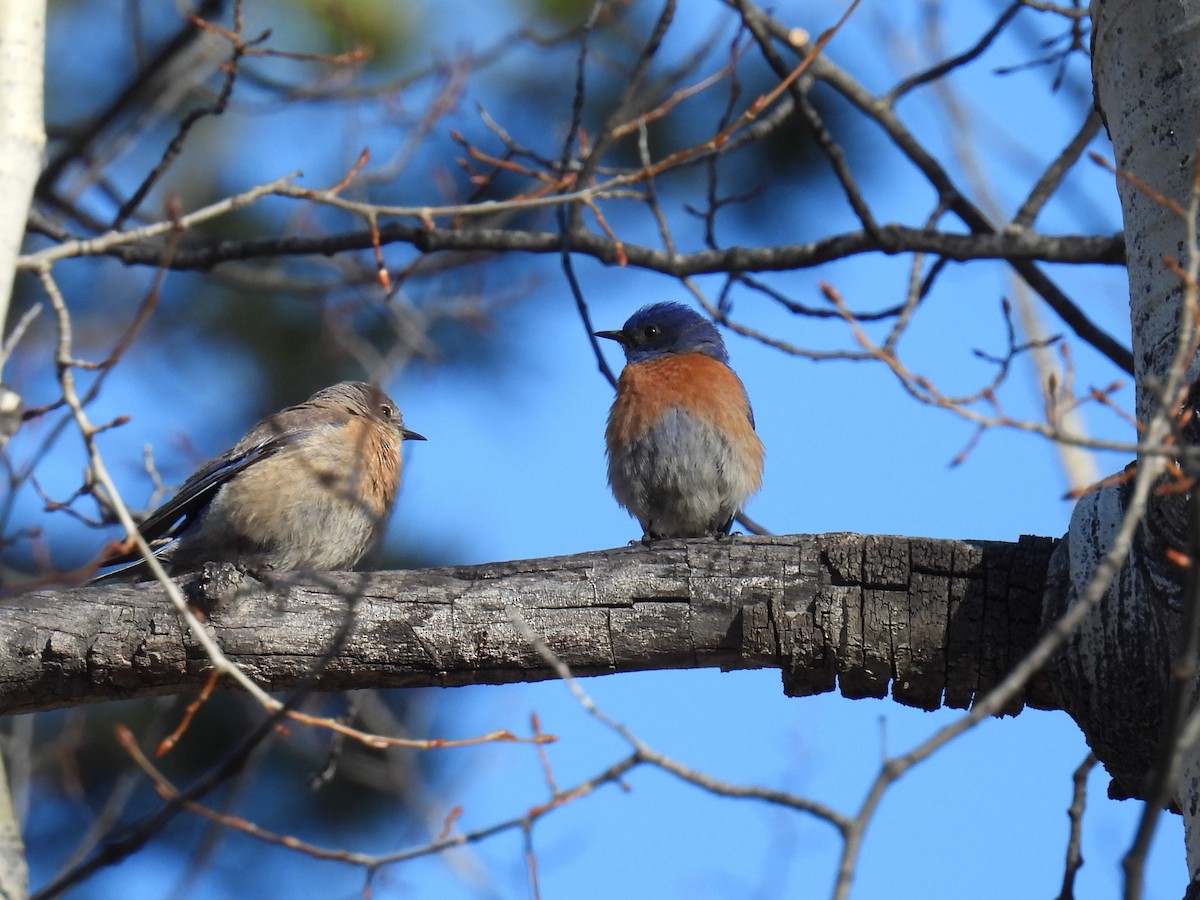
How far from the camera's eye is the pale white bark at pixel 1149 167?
11.1ft

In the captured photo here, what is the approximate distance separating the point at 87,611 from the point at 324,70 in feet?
13.4

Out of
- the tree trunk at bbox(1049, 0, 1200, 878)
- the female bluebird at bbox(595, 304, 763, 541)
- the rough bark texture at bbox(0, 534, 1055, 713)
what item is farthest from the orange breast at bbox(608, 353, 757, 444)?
the tree trunk at bbox(1049, 0, 1200, 878)

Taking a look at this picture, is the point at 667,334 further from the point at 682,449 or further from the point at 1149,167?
the point at 1149,167

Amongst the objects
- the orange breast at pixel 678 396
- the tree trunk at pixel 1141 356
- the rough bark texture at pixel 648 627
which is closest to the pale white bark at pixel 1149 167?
the tree trunk at pixel 1141 356

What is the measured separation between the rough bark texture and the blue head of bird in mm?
2906

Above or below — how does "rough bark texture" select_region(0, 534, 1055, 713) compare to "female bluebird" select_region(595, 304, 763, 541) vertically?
below

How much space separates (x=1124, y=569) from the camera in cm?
345

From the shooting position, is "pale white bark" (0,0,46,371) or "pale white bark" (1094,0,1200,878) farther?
"pale white bark" (1094,0,1200,878)

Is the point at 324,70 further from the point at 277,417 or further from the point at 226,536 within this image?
the point at 226,536

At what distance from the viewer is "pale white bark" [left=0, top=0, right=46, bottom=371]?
9.25ft

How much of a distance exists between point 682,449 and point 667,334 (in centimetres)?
109

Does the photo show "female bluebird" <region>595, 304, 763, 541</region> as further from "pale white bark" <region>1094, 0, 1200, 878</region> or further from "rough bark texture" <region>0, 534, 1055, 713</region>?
"pale white bark" <region>1094, 0, 1200, 878</region>

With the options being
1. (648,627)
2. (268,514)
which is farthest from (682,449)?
(648,627)

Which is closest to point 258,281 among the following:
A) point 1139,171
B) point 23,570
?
point 23,570
